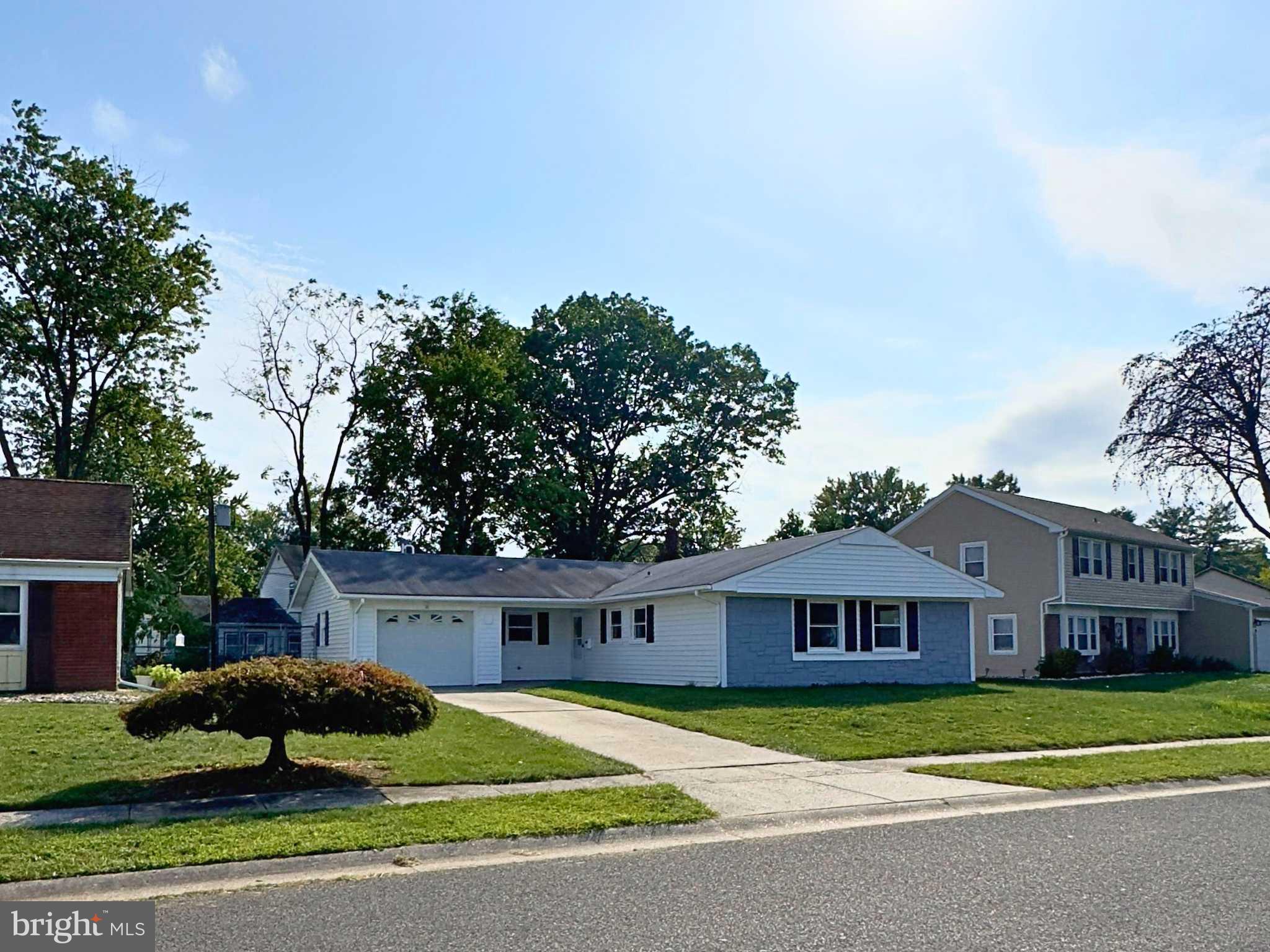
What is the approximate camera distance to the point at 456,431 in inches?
1801

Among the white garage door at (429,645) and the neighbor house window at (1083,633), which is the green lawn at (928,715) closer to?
the white garage door at (429,645)

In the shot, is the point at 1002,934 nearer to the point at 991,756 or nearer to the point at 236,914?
the point at 236,914

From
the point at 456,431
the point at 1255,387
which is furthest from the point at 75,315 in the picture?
the point at 1255,387

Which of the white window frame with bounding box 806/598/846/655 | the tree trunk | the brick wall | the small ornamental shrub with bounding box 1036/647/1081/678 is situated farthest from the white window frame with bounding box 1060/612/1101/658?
the tree trunk

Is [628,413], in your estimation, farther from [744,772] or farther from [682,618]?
[744,772]

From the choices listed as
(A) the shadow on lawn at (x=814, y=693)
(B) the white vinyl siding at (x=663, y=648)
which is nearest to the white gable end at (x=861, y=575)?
(B) the white vinyl siding at (x=663, y=648)

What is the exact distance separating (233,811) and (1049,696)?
18.7 metres

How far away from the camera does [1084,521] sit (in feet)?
128

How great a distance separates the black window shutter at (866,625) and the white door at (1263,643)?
22606 mm

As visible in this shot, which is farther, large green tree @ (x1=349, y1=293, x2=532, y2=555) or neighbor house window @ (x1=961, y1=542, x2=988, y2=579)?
large green tree @ (x1=349, y1=293, x2=532, y2=555)

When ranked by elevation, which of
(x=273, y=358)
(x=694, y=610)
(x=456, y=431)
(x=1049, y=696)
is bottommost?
(x=1049, y=696)

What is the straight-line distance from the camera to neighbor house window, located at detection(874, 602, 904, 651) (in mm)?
27562

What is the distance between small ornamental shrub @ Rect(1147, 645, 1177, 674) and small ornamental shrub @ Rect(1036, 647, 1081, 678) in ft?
20.7

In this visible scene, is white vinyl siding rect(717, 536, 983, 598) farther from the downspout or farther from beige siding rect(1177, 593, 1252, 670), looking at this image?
beige siding rect(1177, 593, 1252, 670)
